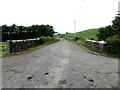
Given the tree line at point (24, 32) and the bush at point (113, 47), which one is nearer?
the bush at point (113, 47)

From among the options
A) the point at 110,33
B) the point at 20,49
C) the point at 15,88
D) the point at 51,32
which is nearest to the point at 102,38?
the point at 110,33

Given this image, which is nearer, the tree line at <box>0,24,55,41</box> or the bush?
the bush

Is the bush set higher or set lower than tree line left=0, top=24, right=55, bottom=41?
lower

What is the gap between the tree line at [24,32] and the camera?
5638 cm

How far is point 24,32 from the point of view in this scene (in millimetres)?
59344

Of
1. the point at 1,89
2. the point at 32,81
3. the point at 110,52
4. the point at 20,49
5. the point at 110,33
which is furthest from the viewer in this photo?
the point at 110,33

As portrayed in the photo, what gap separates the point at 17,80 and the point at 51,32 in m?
55.5

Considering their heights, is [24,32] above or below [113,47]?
above

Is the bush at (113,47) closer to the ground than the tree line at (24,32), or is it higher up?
closer to the ground

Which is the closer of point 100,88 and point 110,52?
point 100,88

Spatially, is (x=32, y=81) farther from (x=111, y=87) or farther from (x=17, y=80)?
(x=111, y=87)

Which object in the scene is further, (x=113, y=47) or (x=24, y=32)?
(x=24, y=32)

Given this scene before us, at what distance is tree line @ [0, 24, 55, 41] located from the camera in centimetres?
5638

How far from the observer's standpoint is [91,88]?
136 inches
